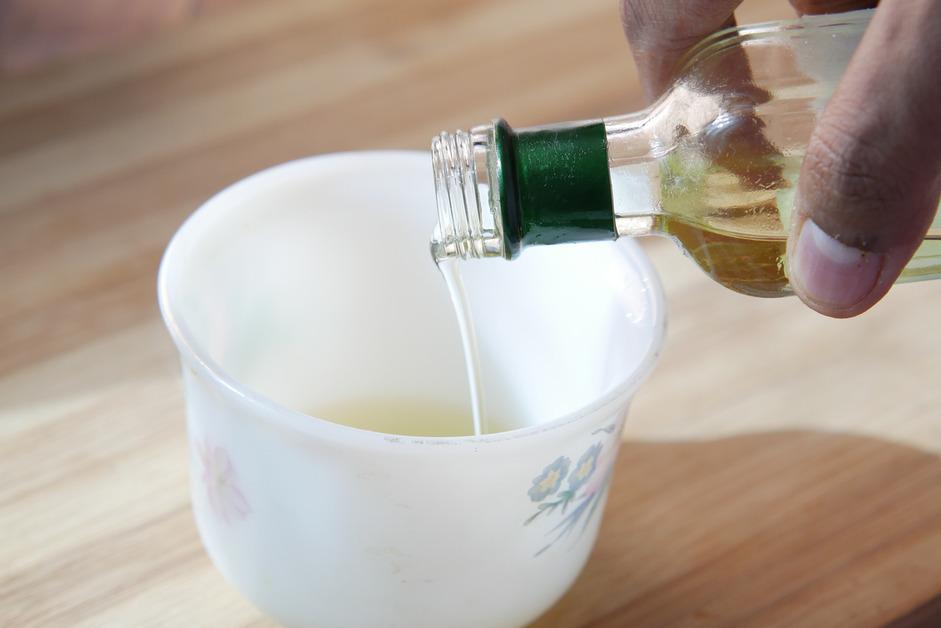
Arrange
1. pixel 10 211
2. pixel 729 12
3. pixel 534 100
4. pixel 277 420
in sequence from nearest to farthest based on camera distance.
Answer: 1. pixel 277 420
2. pixel 729 12
3. pixel 10 211
4. pixel 534 100

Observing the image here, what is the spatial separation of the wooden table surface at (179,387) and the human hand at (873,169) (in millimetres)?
181

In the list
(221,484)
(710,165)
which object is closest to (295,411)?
(221,484)

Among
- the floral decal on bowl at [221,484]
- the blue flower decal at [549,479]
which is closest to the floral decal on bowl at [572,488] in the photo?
the blue flower decal at [549,479]

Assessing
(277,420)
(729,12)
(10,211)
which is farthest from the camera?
(10,211)

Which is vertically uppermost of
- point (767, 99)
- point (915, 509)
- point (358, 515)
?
point (767, 99)

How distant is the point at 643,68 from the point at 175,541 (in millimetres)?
293

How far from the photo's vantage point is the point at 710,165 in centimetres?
40

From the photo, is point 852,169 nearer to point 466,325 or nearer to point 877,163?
point 877,163

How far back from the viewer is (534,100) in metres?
0.77

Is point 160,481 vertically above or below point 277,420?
below

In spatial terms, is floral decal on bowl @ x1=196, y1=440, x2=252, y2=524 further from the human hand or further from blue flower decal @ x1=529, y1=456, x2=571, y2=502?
the human hand

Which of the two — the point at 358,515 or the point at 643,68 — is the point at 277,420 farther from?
the point at 643,68

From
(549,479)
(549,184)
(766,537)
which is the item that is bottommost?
(766,537)

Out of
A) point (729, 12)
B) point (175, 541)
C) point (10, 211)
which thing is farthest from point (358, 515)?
point (10, 211)
